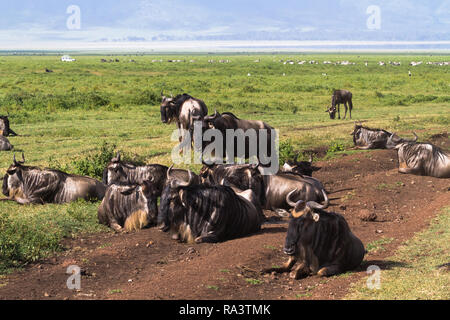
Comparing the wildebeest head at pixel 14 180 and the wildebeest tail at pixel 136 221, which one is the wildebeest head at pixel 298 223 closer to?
the wildebeest tail at pixel 136 221

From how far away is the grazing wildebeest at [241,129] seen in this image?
52.3 ft

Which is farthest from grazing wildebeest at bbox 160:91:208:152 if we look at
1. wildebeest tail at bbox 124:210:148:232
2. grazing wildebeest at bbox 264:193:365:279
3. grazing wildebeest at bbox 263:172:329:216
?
grazing wildebeest at bbox 264:193:365:279

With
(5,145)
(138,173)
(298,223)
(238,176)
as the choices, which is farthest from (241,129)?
(298,223)

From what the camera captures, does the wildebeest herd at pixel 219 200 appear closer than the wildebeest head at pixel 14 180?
Yes

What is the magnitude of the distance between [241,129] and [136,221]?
597 cm

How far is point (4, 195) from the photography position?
13.2 m

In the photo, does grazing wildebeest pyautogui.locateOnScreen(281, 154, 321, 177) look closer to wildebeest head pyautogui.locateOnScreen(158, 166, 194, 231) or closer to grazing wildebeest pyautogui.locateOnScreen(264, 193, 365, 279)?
wildebeest head pyautogui.locateOnScreen(158, 166, 194, 231)

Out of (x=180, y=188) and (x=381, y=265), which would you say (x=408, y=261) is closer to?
(x=381, y=265)

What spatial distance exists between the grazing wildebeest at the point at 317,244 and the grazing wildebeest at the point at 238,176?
12.0 feet

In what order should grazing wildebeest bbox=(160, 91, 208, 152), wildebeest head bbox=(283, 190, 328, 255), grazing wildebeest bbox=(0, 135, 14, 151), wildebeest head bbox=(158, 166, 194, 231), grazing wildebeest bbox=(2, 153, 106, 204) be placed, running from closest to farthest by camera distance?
wildebeest head bbox=(283, 190, 328, 255), wildebeest head bbox=(158, 166, 194, 231), grazing wildebeest bbox=(2, 153, 106, 204), grazing wildebeest bbox=(160, 91, 208, 152), grazing wildebeest bbox=(0, 135, 14, 151)

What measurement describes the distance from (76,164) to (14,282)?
7.37m

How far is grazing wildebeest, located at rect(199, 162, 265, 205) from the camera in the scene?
457 inches

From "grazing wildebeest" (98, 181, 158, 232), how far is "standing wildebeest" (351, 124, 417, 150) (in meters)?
10.4

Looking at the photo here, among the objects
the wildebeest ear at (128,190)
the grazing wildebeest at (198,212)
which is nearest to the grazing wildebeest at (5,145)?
the wildebeest ear at (128,190)
